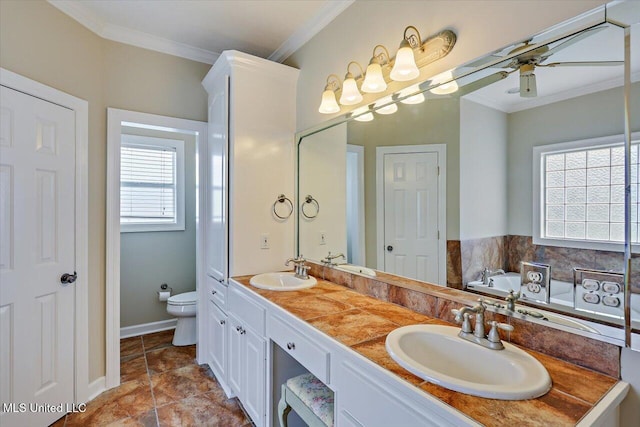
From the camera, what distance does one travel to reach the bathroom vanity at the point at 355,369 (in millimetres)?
782

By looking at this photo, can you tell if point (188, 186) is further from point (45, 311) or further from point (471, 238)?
point (471, 238)

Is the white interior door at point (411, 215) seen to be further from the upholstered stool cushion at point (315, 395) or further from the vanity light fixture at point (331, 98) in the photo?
the upholstered stool cushion at point (315, 395)

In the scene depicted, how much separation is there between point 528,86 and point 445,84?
1.09 ft

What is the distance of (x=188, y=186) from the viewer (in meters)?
3.65

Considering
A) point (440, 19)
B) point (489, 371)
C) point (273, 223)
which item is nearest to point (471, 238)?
point (489, 371)

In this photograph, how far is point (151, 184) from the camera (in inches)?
137

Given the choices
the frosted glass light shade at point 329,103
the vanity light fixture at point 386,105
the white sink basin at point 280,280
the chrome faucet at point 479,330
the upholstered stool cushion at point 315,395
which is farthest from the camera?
the white sink basin at point 280,280

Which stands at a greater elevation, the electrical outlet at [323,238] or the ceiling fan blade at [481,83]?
the ceiling fan blade at [481,83]

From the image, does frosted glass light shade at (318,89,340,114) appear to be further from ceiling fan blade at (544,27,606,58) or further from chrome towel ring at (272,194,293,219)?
ceiling fan blade at (544,27,606,58)

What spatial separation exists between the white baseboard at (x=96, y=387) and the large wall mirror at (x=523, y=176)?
2051 mm

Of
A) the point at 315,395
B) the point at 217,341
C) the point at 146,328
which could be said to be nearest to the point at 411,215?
the point at 315,395

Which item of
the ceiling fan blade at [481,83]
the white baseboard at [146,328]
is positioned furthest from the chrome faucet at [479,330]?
the white baseboard at [146,328]

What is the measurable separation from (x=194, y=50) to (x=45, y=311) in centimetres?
210

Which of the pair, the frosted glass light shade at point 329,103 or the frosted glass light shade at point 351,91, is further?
the frosted glass light shade at point 329,103
